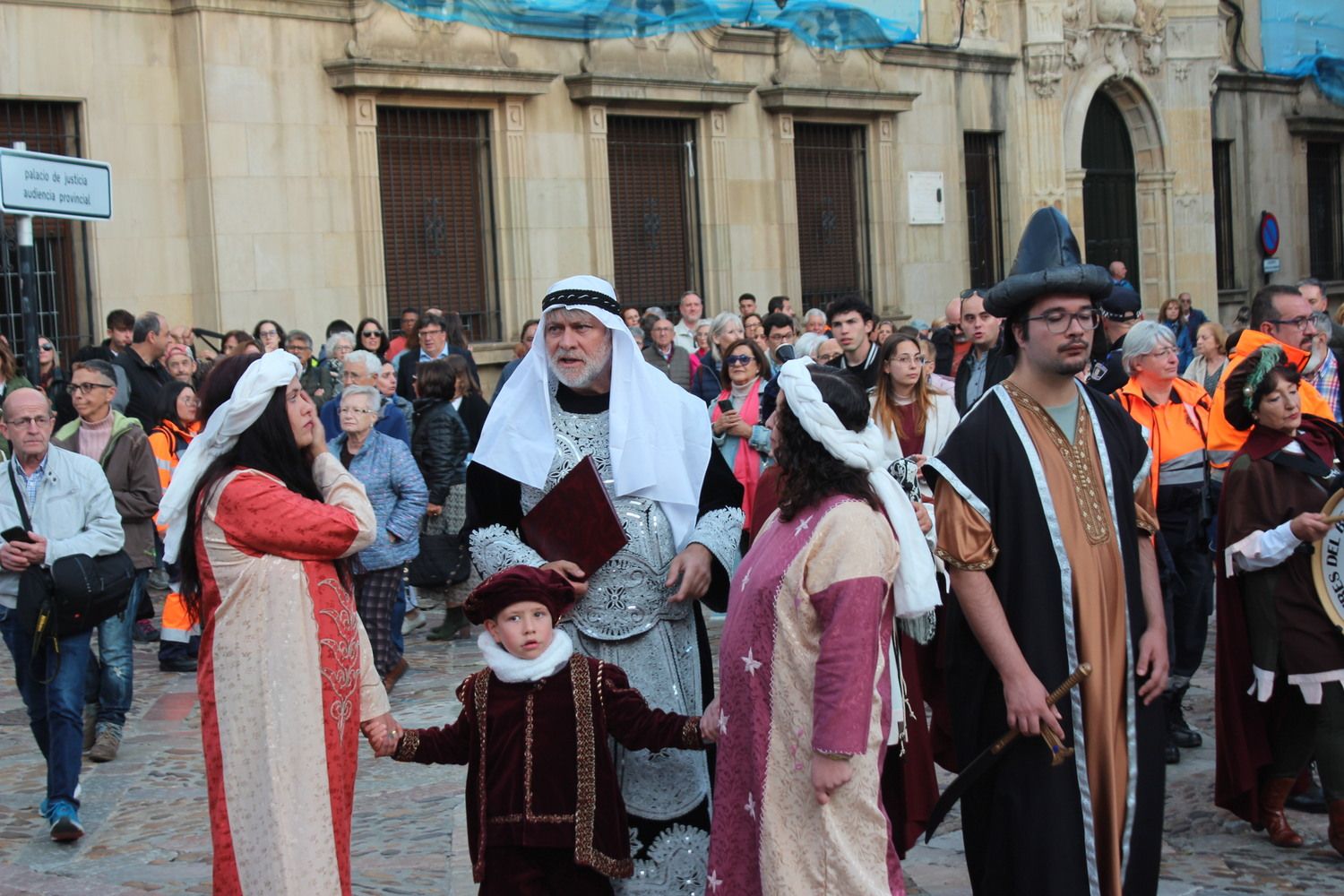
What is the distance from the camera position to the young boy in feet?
15.1

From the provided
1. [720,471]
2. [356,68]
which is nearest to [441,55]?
[356,68]

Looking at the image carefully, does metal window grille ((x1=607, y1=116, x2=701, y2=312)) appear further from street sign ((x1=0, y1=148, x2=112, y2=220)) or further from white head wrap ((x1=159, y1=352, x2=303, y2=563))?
white head wrap ((x1=159, y1=352, x2=303, y2=563))

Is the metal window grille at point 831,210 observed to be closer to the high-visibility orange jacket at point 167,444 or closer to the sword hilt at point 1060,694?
the high-visibility orange jacket at point 167,444

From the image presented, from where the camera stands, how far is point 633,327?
52.5 feet

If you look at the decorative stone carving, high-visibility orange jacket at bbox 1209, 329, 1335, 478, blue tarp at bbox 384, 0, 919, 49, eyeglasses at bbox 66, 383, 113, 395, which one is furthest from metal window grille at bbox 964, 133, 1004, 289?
high-visibility orange jacket at bbox 1209, 329, 1335, 478

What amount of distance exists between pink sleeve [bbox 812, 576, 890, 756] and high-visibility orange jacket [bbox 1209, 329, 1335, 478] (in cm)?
286

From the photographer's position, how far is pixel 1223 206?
97.8ft

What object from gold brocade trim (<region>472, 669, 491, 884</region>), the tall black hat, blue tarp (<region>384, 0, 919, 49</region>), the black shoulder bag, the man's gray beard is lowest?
gold brocade trim (<region>472, 669, 491, 884</region>)

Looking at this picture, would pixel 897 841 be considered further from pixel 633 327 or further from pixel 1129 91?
pixel 1129 91

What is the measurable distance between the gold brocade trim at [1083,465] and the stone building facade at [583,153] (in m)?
11.4

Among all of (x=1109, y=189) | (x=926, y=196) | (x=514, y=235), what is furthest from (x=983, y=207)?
(x=514, y=235)

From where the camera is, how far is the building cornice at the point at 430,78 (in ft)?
52.6

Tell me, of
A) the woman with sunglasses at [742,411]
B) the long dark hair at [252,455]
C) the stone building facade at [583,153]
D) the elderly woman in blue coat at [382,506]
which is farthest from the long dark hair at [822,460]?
the stone building facade at [583,153]

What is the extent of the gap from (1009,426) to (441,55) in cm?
1315
